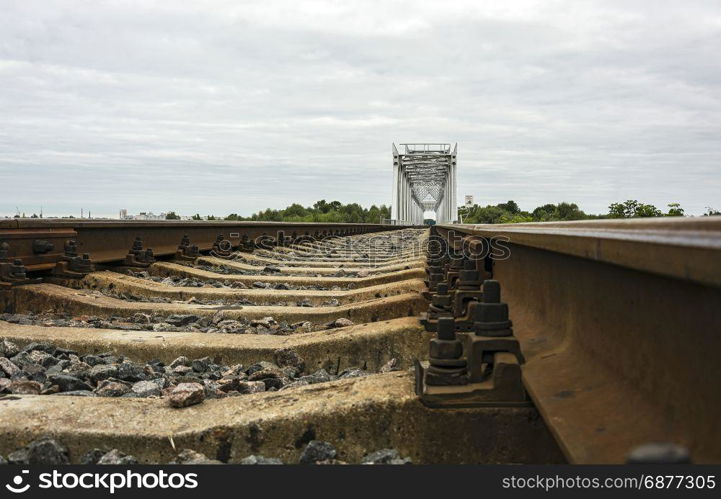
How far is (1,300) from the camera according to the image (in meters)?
4.71

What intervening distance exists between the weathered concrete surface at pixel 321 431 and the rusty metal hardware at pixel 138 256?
4.93 metres

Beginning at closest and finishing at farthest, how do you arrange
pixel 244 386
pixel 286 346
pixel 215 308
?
pixel 244 386 < pixel 286 346 < pixel 215 308

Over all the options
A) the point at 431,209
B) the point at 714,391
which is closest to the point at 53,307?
the point at 714,391

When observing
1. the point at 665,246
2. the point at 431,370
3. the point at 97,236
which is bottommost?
the point at 431,370

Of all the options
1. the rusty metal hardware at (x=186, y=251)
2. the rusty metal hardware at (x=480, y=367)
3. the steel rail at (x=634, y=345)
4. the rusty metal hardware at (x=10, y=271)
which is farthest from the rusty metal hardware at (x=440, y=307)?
the rusty metal hardware at (x=186, y=251)

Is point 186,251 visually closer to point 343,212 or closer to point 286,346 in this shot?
point 286,346

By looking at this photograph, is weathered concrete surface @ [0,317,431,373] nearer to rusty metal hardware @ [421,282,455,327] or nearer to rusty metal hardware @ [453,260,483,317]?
rusty metal hardware @ [421,282,455,327]

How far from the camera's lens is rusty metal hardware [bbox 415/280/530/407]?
2020 mm

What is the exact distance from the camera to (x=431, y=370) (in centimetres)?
215

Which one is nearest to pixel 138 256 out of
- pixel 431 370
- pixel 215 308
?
pixel 215 308

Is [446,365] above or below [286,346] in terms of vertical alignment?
above

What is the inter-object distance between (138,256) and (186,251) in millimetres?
1381

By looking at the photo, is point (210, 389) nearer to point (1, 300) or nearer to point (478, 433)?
point (478, 433)

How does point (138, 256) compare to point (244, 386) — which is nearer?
point (244, 386)
